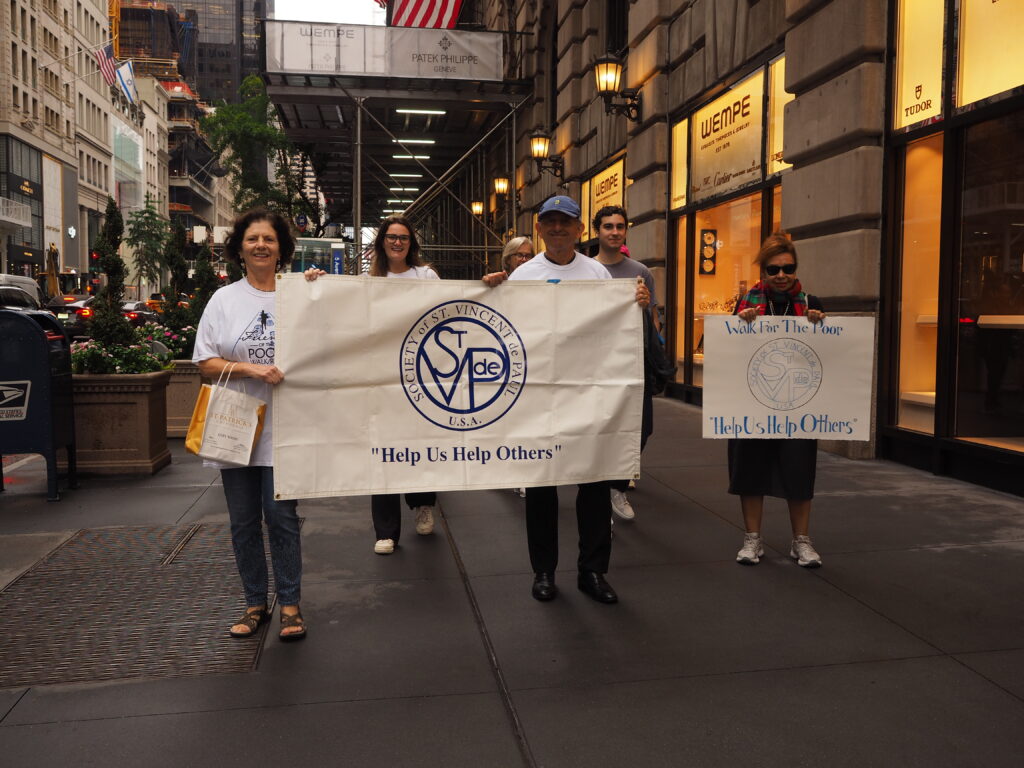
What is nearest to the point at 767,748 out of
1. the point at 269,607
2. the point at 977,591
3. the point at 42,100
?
the point at 977,591

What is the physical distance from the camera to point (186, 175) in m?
143

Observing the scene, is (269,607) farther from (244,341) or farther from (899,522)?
(899,522)

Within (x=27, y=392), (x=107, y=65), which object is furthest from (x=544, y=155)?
(x=107, y=65)

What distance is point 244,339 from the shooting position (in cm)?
404

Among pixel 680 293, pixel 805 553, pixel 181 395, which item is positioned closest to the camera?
pixel 805 553

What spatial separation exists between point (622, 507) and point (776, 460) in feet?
4.77

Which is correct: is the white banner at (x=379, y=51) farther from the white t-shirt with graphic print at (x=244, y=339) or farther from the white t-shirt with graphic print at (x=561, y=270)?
the white t-shirt with graphic print at (x=244, y=339)

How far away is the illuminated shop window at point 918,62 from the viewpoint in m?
7.60

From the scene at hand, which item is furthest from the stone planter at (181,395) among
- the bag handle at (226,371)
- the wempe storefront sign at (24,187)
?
the wempe storefront sign at (24,187)

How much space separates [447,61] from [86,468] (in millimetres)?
16684

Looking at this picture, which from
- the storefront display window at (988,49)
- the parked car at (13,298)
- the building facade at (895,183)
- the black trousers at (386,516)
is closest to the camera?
the black trousers at (386,516)

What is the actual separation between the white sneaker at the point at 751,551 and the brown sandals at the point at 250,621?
8.96ft

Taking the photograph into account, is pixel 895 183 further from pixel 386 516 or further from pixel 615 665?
pixel 615 665

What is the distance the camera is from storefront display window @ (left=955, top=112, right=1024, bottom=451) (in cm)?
698
